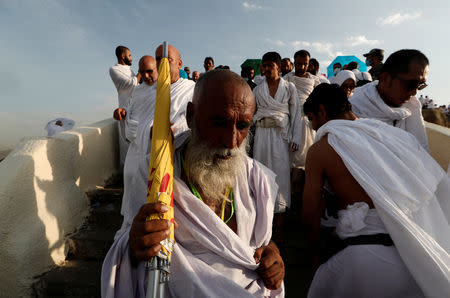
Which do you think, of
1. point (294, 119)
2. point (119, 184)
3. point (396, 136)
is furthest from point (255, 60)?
point (396, 136)

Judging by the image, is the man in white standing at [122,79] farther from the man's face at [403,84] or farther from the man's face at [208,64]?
the man's face at [403,84]

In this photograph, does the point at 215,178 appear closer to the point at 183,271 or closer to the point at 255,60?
the point at 183,271

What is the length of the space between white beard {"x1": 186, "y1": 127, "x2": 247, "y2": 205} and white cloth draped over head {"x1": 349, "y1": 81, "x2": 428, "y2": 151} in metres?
2.49

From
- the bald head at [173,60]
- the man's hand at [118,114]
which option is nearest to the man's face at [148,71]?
the bald head at [173,60]

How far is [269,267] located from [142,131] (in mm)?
1791

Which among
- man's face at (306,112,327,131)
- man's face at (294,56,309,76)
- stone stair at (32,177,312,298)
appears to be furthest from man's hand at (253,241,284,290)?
man's face at (294,56,309,76)

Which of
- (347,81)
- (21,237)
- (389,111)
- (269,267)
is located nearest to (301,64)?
(347,81)

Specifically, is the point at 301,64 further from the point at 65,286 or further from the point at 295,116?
the point at 65,286

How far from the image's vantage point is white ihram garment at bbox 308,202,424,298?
5.09 feet

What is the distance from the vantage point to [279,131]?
388 cm

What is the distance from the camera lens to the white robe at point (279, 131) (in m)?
3.80

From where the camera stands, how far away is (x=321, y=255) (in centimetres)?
197

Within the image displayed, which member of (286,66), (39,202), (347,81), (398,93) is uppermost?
(286,66)

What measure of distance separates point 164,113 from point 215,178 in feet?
1.55
